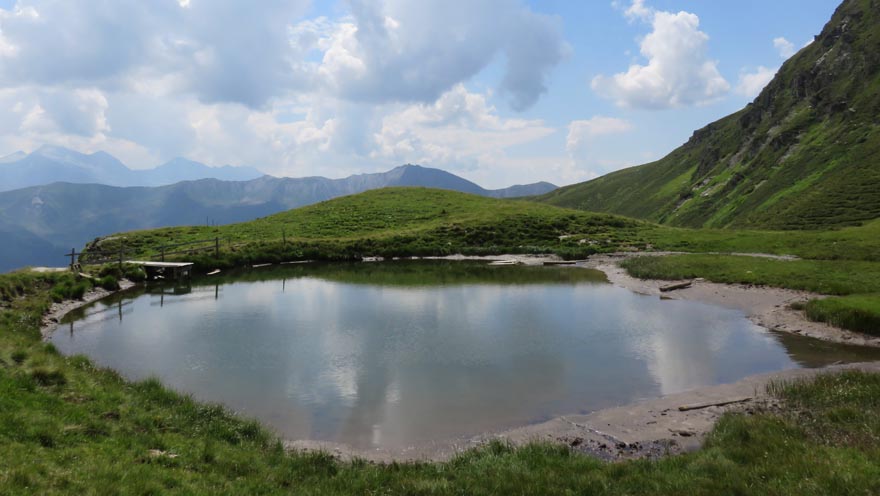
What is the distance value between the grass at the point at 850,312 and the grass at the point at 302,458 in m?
15.1

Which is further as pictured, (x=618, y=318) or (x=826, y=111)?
(x=826, y=111)

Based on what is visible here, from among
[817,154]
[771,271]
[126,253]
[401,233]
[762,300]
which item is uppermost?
[817,154]

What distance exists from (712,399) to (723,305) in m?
23.5

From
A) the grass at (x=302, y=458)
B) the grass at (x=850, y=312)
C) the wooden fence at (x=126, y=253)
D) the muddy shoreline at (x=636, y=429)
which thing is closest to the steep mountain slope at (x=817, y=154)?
the grass at (x=850, y=312)

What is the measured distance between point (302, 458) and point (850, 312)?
109 feet

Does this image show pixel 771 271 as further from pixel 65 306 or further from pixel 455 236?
pixel 65 306

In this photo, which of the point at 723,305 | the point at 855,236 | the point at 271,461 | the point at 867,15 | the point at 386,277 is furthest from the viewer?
the point at 867,15

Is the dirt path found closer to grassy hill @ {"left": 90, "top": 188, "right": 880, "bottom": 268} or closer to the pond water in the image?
the pond water

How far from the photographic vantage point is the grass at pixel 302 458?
10.2 metres

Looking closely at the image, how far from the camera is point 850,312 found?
29.9 meters

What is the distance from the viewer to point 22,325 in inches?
1109

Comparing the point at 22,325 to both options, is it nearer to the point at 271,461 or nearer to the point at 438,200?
the point at 271,461

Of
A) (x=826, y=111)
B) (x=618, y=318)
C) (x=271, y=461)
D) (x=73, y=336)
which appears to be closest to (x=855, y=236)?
(x=618, y=318)

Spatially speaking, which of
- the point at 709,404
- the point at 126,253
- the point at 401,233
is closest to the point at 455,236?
the point at 401,233
